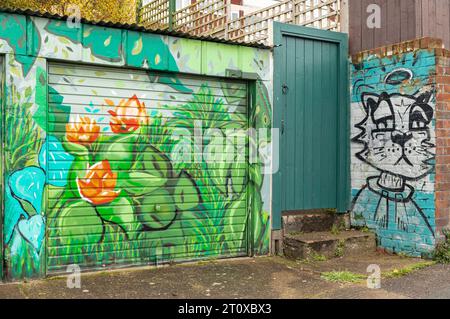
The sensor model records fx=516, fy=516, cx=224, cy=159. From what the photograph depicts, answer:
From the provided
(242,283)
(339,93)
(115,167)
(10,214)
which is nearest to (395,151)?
(339,93)

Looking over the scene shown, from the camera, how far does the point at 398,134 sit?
24.6 feet

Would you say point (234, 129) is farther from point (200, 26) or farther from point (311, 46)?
point (200, 26)

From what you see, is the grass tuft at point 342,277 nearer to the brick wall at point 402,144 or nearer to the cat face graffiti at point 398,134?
the brick wall at point 402,144

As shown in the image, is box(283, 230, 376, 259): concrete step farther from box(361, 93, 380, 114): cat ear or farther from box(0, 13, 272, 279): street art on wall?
box(361, 93, 380, 114): cat ear

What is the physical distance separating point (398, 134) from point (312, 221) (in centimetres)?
181

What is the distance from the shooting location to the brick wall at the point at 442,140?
7027 mm


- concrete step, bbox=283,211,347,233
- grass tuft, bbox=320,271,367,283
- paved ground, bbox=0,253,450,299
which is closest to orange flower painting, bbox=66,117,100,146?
paved ground, bbox=0,253,450,299

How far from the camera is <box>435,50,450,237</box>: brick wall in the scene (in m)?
7.03

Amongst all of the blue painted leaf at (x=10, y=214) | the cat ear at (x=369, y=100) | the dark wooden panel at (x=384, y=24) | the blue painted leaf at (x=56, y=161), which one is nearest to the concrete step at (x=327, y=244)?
the cat ear at (x=369, y=100)

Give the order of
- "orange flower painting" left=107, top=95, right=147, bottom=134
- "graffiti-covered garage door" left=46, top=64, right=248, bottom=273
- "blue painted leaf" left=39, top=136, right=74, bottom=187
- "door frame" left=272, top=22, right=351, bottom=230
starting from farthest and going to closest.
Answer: "door frame" left=272, top=22, right=351, bottom=230 < "orange flower painting" left=107, top=95, right=147, bottom=134 < "graffiti-covered garage door" left=46, top=64, right=248, bottom=273 < "blue painted leaf" left=39, top=136, right=74, bottom=187

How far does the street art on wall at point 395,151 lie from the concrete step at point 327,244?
31cm

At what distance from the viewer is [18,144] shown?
581cm
